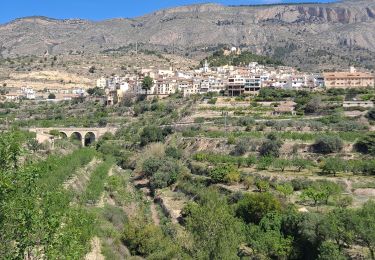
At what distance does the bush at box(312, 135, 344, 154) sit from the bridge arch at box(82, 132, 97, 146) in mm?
32231

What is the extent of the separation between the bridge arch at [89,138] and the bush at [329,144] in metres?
32.2

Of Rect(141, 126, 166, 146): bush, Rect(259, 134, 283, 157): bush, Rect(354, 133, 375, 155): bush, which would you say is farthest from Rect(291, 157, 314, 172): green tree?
Rect(141, 126, 166, 146): bush

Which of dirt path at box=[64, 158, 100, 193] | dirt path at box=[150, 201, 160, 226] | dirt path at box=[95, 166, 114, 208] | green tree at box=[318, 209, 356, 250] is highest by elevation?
green tree at box=[318, 209, 356, 250]

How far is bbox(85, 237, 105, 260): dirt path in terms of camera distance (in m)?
22.4

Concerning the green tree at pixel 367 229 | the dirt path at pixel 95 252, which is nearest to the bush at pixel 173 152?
the dirt path at pixel 95 252

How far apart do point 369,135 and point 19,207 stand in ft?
123

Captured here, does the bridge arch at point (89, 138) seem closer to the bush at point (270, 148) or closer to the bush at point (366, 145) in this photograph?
the bush at point (270, 148)

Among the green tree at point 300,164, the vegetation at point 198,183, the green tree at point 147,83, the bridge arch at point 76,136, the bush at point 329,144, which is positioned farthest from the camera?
the green tree at point 147,83

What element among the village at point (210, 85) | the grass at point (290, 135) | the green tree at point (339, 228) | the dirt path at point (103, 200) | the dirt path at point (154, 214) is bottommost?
the dirt path at point (154, 214)

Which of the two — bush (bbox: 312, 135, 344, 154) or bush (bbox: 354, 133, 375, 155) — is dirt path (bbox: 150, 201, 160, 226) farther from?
bush (bbox: 354, 133, 375, 155)

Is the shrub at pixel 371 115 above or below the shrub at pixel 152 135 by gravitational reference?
above

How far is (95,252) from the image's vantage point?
75.9 ft

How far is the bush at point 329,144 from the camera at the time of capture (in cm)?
4191

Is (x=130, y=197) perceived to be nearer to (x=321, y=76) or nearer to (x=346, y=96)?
(x=346, y=96)
